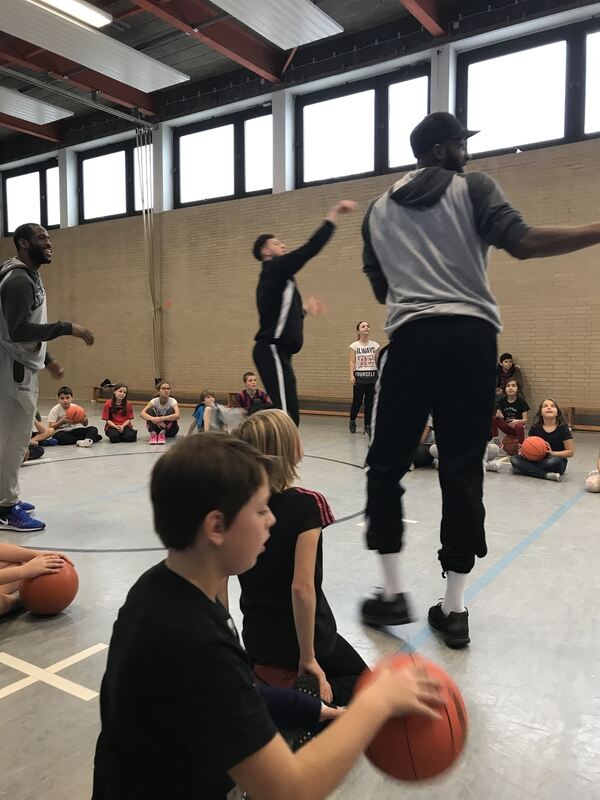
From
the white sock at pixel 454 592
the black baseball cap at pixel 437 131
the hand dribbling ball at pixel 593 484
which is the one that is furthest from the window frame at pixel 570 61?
the white sock at pixel 454 592

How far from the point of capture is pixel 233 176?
43.4ft

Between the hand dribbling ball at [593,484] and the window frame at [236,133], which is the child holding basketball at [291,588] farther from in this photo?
the window frame at [236,133]

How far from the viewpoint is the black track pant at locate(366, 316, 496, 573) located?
247 centimetres

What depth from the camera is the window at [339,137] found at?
452 inches

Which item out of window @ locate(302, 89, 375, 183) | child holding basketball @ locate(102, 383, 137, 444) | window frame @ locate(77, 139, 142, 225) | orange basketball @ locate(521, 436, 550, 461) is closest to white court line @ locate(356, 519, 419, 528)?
orange basketball @ locate(521, 436, 550, 461)

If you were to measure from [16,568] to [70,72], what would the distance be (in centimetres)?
1145

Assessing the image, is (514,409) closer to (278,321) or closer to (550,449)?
(550,449)

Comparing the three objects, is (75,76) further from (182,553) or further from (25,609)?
(182,553)

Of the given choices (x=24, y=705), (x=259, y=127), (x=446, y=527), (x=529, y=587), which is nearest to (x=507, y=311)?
(x=259, y=127)

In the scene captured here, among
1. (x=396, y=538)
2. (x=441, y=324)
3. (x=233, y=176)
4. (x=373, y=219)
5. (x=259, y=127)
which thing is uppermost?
(x=259, y=127)

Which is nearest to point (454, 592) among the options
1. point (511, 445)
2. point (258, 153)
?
Answer: point (511, 445)

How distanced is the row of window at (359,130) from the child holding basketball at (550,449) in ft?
17.5

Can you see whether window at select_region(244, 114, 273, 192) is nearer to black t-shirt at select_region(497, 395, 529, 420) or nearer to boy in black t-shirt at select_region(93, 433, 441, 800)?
black t-shirt at select_region(497, 395, 529, 420)

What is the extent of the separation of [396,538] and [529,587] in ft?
3.80
